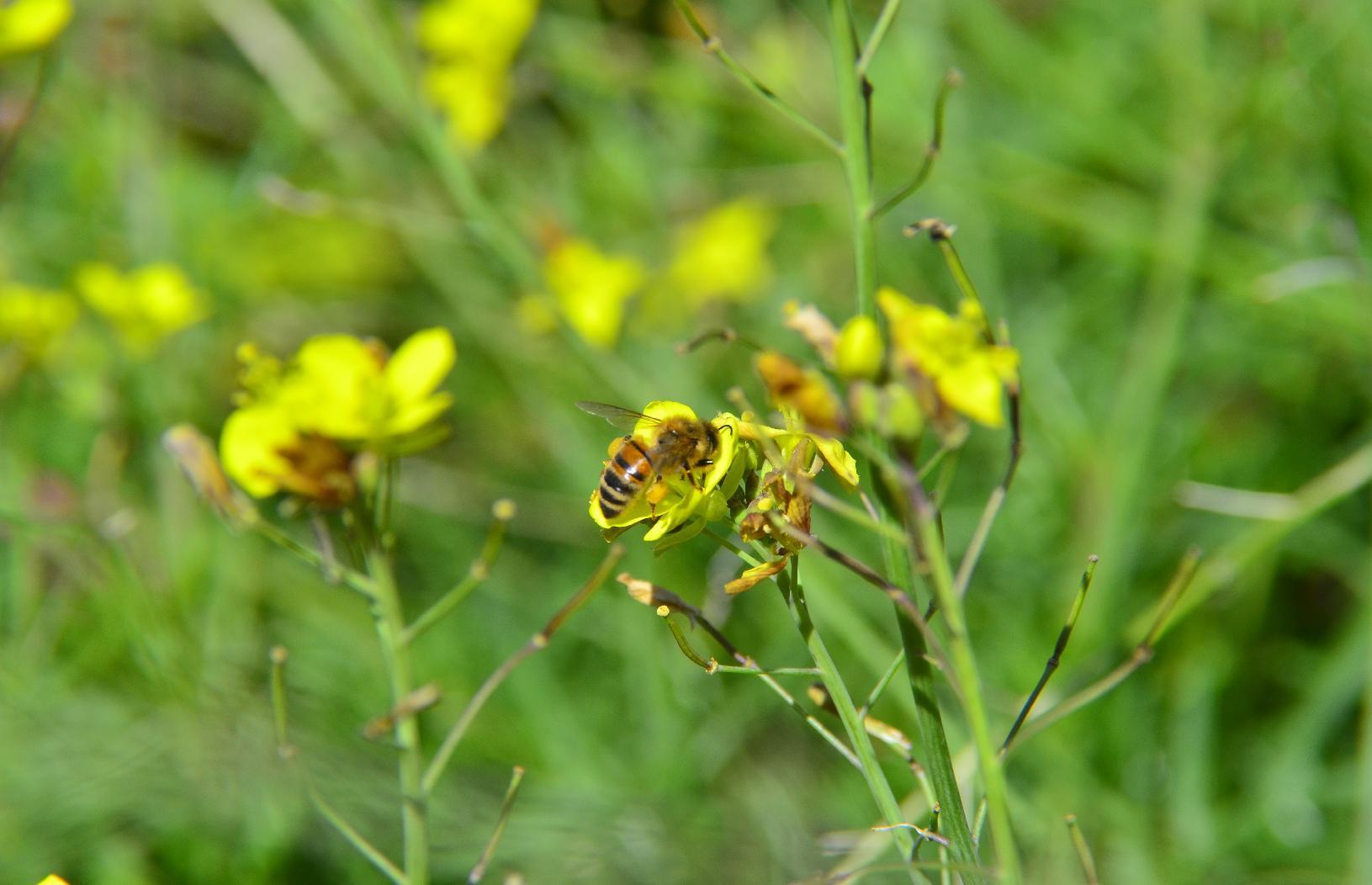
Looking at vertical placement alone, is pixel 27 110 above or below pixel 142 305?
above

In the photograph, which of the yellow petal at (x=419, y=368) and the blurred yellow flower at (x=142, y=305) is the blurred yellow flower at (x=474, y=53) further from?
the yellow petal at (x=419, y=368)

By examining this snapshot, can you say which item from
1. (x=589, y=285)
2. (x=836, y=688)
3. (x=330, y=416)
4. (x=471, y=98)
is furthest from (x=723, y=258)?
(x=836, y=688)

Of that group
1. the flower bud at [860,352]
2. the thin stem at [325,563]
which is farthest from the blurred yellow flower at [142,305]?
the flower bud at [860,352]

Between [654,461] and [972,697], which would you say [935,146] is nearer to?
[654,461]

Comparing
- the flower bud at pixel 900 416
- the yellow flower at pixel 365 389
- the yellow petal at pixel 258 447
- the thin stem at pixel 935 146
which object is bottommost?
the yellow petal at pixel 258 447

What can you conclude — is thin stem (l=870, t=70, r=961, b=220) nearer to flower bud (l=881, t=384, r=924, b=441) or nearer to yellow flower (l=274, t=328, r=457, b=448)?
flower bud (l=881, t=384, r=924, b=441)

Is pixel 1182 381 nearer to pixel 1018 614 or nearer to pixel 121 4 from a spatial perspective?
pixel 1018 614

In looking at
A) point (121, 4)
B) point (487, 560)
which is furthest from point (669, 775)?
point (121, 4)
